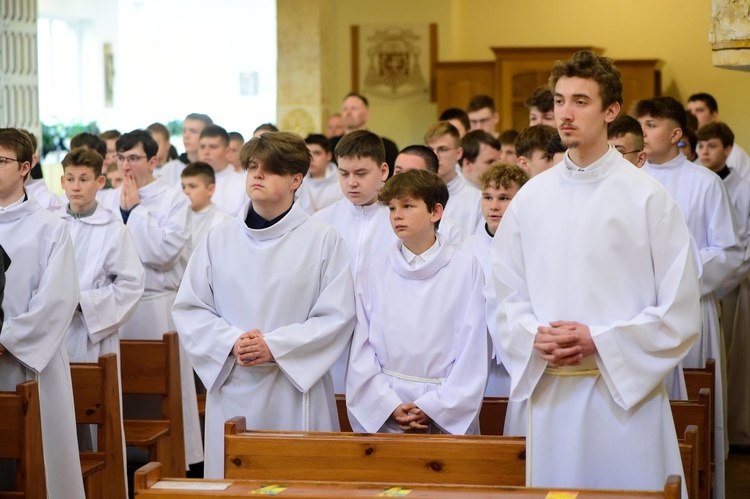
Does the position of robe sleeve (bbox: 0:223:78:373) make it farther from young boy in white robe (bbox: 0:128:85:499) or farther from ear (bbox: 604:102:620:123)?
ear (bbox: 604:102:620:123)

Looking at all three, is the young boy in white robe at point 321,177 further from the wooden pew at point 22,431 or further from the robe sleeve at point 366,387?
the wooden pew at point 22,431

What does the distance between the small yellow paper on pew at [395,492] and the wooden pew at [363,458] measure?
0.58m

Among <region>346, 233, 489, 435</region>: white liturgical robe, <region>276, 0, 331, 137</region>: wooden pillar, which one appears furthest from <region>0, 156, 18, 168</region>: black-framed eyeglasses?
<region>276, 0, 331, 137</region>: wooden pillar

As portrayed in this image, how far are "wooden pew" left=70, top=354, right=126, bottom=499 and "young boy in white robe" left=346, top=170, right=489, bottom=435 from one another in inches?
49.6

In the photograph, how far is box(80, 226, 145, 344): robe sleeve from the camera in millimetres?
5703

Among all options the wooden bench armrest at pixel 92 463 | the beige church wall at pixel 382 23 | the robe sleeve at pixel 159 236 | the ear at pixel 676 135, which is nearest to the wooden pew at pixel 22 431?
the wooden bench armrest at pixel 92 463

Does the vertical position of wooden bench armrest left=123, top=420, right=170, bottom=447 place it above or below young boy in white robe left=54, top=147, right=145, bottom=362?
below

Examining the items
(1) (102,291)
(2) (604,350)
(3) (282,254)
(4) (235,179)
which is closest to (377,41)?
(4) (235,179)

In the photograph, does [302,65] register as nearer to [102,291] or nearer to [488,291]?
[102,291]

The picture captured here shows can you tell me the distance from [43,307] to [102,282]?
1.24 metres

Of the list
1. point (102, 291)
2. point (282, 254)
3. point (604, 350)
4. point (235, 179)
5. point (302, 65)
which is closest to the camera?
point (604, 350)

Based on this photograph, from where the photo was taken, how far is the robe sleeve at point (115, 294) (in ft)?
18.7

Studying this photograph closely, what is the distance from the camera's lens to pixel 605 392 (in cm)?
360

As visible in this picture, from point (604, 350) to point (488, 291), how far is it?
1005 millimetres
